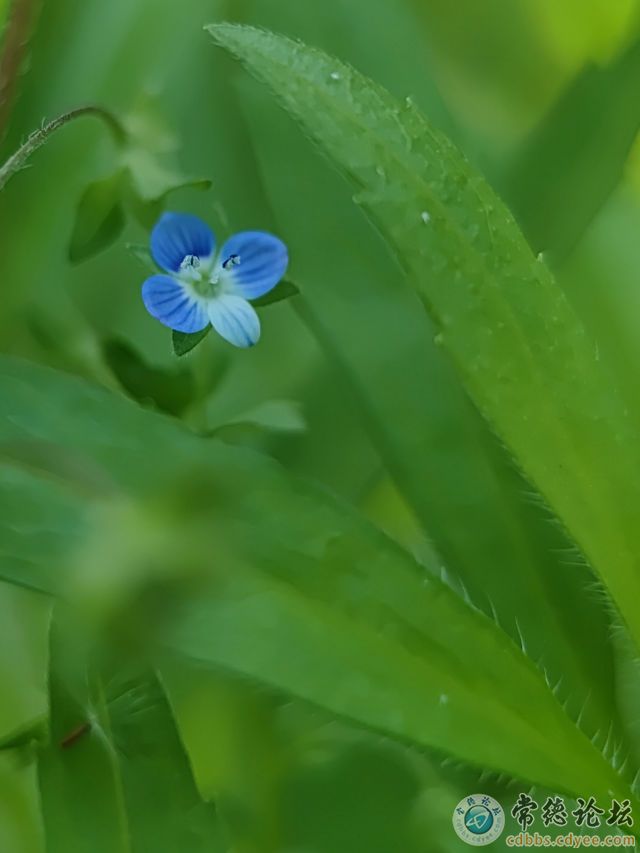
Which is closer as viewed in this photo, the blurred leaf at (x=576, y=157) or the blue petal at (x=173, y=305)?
the blue petal at (x=173, y=305)

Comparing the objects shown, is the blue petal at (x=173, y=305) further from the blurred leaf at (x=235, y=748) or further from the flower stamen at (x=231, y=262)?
the blurred leaf at (x=235, y=748)

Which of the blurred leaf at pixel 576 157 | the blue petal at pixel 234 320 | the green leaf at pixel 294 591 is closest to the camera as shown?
the green leaf at pixel 294 591

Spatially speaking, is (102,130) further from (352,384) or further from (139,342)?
(352,384)

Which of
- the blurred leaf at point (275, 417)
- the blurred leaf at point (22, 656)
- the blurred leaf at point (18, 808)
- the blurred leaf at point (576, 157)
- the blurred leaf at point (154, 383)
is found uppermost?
the blurred leaf at point (576, 157)

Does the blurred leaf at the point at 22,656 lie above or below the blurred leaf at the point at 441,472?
below

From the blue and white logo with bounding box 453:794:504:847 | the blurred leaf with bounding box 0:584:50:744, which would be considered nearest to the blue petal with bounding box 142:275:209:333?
the blurred leaf with bounding box 0:584:50:744

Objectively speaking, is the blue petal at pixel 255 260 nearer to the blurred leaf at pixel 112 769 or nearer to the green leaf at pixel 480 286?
the green leaf at pixel 480 286

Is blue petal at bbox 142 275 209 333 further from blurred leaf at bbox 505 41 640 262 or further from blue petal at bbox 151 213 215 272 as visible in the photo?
blurred leaf at bbox 505 41 640 262

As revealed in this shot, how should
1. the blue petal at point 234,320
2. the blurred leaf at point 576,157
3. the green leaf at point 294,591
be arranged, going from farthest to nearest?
the blurred leaf at point 576,157 < the blue petal at point 234,320 < the green leaf at point 294,591

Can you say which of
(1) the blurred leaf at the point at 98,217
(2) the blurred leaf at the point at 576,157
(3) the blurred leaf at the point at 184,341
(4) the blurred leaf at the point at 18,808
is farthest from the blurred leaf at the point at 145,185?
(4) the blurred leaf at the point at 18,808
